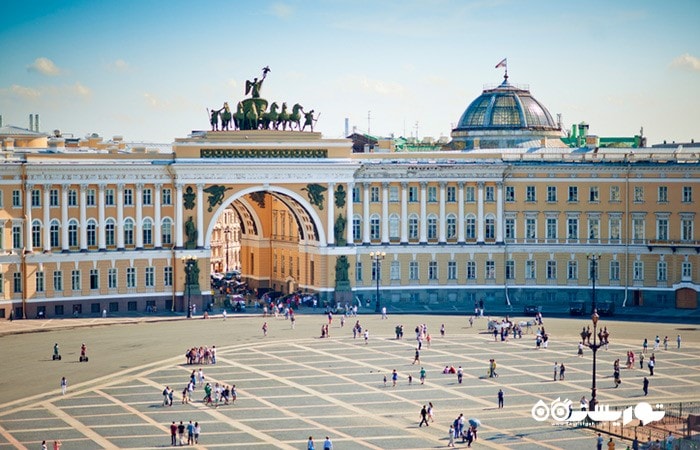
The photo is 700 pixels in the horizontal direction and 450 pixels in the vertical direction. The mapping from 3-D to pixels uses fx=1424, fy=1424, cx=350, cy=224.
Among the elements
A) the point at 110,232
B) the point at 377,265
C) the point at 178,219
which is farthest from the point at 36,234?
the point at 377,265

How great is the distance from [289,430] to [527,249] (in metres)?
52.8

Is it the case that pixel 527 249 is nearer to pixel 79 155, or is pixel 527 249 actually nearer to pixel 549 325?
pixel 549 325

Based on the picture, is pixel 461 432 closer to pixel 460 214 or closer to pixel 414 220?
pixel 414 220

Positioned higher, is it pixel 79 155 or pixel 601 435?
pixel 79 155

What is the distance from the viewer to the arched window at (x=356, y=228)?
11700cm

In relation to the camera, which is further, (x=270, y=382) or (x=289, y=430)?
(x=270, y=382)

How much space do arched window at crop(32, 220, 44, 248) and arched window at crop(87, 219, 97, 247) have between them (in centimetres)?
388

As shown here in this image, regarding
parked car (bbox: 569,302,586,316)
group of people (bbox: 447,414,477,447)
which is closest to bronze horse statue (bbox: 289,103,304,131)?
parked car (bbox: 569,302,586,316)

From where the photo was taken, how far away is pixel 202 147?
11225 cm

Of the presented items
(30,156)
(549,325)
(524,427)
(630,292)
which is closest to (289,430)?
(524,427)

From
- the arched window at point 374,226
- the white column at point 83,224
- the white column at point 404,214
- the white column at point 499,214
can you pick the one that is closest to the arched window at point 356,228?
the arched window at point 374,226

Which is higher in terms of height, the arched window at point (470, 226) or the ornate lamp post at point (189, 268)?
the arched window at point (470, 226)

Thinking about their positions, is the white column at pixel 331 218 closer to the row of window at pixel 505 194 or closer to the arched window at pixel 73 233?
the row of window at pixel 505 194

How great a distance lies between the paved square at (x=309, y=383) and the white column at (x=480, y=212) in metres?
14.2
